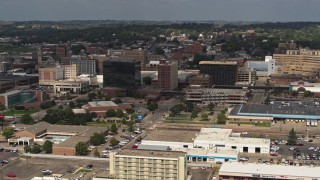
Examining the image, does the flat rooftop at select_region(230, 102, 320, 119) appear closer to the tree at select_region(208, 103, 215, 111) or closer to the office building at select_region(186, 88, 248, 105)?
the tree at select_region(208, 103, 215, 111)

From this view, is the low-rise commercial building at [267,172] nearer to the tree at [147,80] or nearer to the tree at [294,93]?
the tree at [294,93]

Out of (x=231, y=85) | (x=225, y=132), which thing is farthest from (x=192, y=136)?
(x=231, y=85)

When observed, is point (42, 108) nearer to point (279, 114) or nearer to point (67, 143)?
point (67, 143)

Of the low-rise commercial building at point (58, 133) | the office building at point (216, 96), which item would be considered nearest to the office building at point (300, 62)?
the office building at point (216, 96)

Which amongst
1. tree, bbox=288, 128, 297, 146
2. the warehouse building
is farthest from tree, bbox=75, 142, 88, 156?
the warehouse building

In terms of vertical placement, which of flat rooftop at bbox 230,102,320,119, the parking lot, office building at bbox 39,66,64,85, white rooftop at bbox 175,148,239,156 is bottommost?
the parking lot
